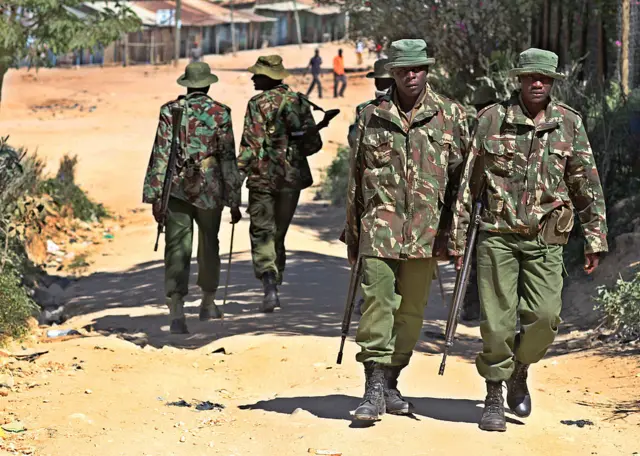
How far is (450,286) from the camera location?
39.0ft

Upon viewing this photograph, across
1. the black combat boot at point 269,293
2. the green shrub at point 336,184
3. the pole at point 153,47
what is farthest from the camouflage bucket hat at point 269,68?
the pole at point 153,47

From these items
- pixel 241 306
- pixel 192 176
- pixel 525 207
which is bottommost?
pixel 241 306

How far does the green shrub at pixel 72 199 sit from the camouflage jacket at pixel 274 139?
22.3 feet

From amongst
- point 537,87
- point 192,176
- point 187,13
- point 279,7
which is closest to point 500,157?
point 537,87

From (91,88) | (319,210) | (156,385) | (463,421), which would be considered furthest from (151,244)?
(91,88)

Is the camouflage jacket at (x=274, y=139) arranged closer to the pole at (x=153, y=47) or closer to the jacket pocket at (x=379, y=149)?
the jacket pocket at (x=379, y=149)

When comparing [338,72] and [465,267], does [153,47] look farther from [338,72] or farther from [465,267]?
[465,267]

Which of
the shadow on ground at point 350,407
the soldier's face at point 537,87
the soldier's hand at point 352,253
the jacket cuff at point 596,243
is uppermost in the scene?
the soldier's face at point 537,87

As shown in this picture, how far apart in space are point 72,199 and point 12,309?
318 inches

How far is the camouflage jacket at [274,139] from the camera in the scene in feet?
32.2

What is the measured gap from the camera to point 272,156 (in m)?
9.88

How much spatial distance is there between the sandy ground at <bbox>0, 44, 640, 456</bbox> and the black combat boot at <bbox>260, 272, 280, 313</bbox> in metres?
0.15

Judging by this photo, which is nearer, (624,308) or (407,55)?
(407,55)

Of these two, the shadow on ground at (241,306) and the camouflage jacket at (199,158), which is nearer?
the camouflage jacket at (199,158)
